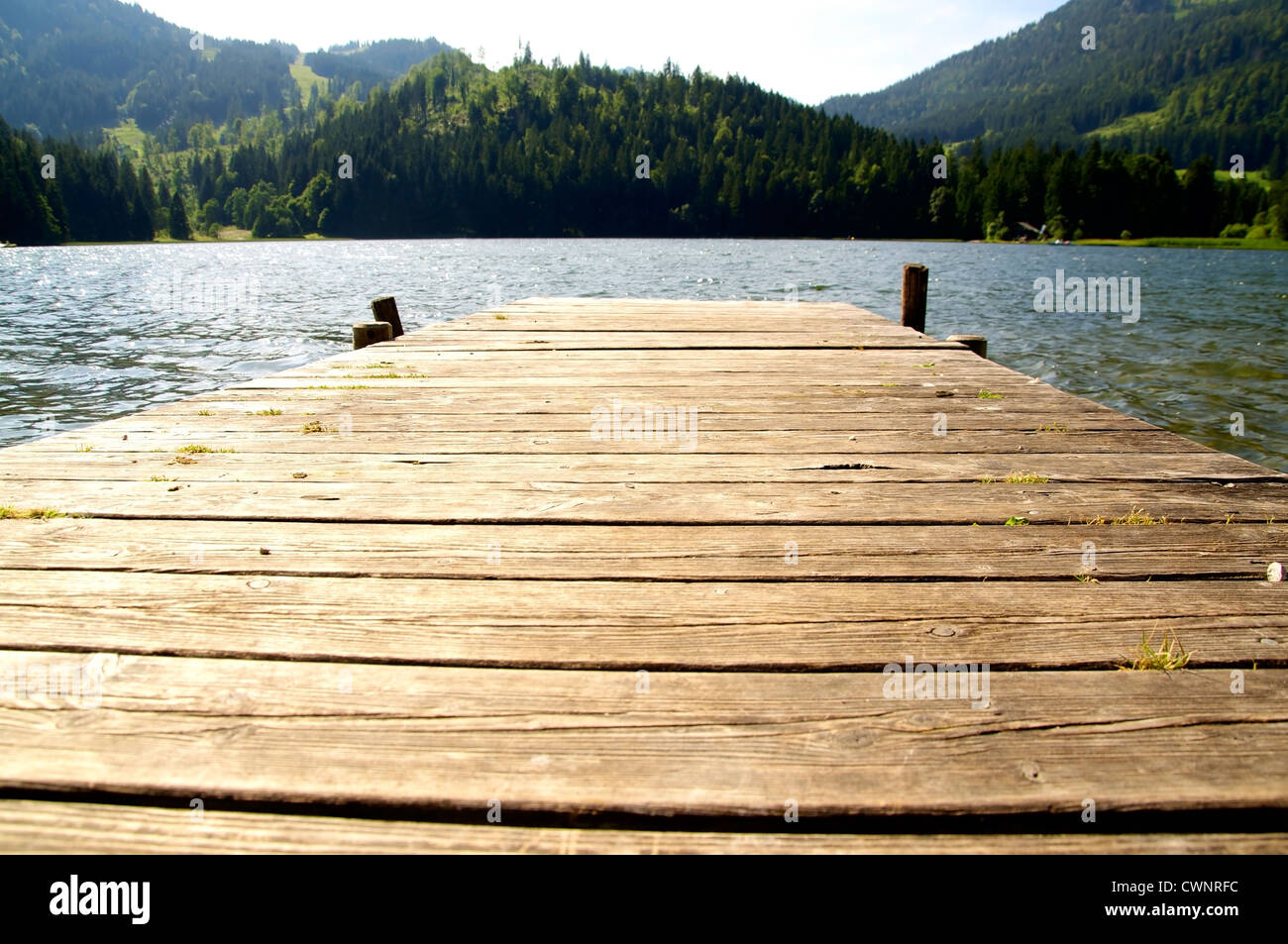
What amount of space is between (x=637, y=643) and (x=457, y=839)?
2.29 ft

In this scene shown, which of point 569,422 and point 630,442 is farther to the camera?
point 569,422

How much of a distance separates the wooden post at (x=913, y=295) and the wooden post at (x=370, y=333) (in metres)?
5.66

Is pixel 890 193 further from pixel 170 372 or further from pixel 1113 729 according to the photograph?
pixel 1113 729

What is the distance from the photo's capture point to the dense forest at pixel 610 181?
84562 millimetres

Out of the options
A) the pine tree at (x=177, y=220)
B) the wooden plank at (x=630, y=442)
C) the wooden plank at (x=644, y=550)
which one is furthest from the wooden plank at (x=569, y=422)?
the pine tree at (x=177, y=220)

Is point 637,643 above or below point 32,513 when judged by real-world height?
below

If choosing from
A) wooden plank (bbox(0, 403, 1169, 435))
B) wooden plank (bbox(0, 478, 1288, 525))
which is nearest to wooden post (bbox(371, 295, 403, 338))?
wooden plank (bbox(0, 403, 1169, 435))

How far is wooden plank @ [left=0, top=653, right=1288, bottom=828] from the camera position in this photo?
141 centimetres

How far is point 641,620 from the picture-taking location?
80.7 inches

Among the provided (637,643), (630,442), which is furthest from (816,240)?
(637,643)

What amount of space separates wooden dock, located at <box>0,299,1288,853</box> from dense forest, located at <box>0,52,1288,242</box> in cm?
9472

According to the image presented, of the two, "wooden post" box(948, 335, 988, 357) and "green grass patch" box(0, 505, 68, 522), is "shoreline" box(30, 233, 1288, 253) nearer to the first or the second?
"wooden post" box(948, 335, 988, 357)

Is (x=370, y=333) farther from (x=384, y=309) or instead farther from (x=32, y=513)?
(x=32, y=513)
